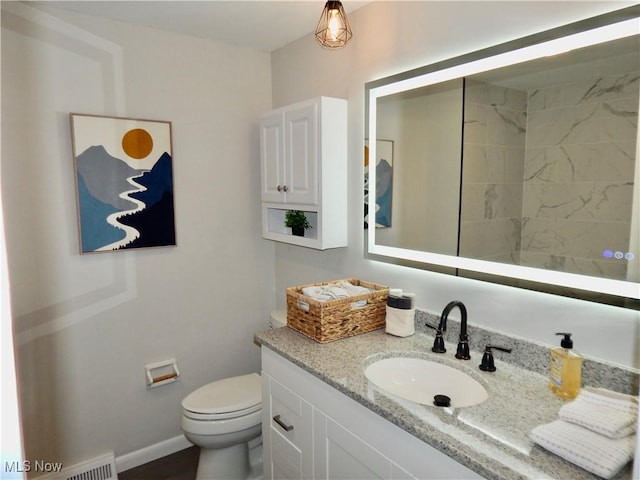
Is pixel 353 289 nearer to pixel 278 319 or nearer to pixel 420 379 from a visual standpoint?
pixel 420 379

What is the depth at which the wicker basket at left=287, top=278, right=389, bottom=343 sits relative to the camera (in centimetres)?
173

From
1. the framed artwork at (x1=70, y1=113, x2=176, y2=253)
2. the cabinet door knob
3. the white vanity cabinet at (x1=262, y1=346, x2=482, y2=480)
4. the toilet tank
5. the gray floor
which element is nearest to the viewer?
the white vanity cabinet at (x1=262, y1=346, x2=482, y2=480)

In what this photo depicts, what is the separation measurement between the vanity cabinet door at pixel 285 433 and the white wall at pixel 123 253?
93cm

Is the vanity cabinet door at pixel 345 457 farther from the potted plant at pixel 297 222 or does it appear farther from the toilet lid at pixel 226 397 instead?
the potted plant at pixel 297 222

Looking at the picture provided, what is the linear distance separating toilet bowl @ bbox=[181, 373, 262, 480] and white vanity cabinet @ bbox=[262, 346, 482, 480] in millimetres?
287

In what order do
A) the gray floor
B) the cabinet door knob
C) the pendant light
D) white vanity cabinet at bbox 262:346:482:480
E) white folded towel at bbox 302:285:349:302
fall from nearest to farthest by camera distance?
1. white vanity cabinet at bbox 262:346:482:480
2. the pendant light
3. the cabinet door knob
4. white folded towel at bbox 302:285:349:302
5. the gray floor

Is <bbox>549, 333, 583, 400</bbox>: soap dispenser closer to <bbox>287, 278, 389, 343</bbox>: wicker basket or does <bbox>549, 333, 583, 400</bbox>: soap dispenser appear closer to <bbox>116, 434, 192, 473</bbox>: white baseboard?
<bbox>287, 278, 389, 343</bbox>: wicker basket

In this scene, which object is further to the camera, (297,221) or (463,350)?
(297,221)

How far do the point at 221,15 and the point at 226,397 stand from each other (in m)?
1.95

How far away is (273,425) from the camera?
1.82 m

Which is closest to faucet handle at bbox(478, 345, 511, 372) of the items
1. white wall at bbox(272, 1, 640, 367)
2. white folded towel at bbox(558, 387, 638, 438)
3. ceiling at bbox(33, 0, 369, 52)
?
white wall at bbox(272, 1, 640, 367)

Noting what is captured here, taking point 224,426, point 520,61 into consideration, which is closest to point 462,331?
point 520,61

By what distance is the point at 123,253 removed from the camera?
232 centimetres

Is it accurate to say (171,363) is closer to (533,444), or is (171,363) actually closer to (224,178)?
(224,178)
